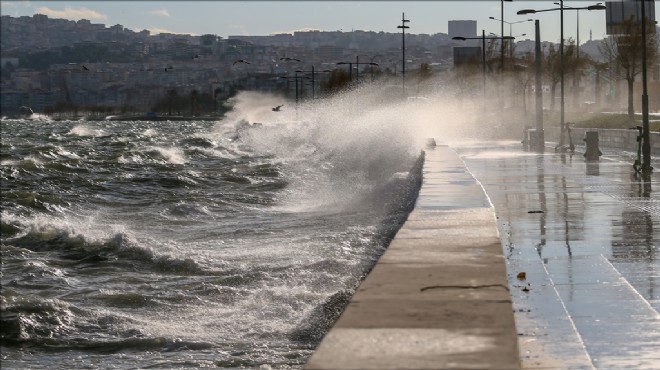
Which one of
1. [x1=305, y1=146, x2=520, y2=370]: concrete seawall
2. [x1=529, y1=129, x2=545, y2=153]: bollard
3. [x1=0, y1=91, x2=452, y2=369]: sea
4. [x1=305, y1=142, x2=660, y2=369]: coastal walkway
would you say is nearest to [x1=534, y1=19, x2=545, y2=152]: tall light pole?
[x1=529, y1=129, x2=545, y2=153]: bollard

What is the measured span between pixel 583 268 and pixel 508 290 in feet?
15.5

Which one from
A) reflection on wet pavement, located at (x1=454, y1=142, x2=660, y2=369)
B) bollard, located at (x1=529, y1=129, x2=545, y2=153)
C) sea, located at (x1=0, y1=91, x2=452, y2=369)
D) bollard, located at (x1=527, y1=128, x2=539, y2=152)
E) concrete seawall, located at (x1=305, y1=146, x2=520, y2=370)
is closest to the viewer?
concrete seawall, located at (x1=305, y1=146, x2=520, y2=370)

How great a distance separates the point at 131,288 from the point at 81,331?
2.97 metres

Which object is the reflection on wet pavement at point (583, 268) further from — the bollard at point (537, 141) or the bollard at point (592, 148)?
the bollard at point (537, 141)

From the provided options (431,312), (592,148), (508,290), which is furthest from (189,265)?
(592,148)

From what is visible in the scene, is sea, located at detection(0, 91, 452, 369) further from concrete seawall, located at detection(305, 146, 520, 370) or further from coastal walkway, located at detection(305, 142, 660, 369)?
concrete seawall, located at detection(305, 146, 520, 370)

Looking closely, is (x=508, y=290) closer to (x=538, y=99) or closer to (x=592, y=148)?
(x=592, y=148)

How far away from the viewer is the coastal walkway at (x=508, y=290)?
19.3 ft

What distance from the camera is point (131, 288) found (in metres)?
15.5

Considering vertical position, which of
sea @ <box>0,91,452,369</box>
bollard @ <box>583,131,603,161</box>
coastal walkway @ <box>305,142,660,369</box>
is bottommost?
sea @ <box>0,91,452,369</box>

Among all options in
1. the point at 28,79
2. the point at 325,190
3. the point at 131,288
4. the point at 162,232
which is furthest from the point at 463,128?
the point at 131,288

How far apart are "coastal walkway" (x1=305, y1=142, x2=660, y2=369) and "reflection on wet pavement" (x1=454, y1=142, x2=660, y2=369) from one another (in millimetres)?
15

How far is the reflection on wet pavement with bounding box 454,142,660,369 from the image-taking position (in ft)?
27.6

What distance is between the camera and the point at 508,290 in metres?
7.61
